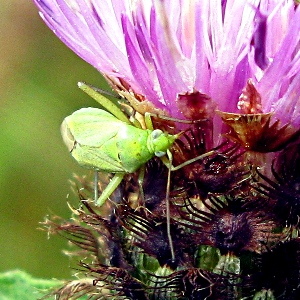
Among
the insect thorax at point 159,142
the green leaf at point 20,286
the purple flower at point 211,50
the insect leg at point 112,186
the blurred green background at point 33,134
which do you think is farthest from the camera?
the blurred green background at point 33,134

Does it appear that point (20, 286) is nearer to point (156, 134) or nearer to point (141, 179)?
point (141, 179)

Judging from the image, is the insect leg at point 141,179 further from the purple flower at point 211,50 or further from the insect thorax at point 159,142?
the purple flower at point 211,50

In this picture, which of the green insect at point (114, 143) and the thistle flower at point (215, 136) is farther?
the green insect at point (114, 143)

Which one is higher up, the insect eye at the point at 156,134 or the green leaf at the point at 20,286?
the insect eye at the point at 156,134

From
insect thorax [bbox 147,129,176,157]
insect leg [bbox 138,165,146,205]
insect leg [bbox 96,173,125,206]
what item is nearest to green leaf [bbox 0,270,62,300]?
insect leg [bbox 96,173,125,206]

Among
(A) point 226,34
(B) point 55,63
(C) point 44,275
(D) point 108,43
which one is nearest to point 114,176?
(D) point 108,43

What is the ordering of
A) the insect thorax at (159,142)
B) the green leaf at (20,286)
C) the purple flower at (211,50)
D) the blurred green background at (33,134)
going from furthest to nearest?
the blurred green background at (33,134)
the green leaf at (20,286)
the insect thorax at (159,142)
the purple flower at (211,50)

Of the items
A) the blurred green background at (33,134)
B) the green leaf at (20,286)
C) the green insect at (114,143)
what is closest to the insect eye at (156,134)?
the green insect at (114,143)
